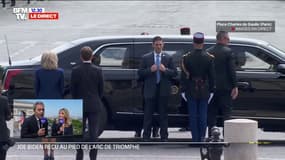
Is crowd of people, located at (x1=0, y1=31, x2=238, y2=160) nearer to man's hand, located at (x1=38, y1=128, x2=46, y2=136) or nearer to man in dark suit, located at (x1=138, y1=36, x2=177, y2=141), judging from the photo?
man in dark suit, located at (x1=138, y1=36, x2=177, y2=141)

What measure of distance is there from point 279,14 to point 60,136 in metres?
37.0

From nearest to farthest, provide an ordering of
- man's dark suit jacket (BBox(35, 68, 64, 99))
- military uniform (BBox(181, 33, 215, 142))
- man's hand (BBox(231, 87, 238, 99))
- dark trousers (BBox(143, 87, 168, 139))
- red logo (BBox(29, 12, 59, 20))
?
man's dark suit jacket (BBox(35, 68, 64, 99)) < military uniform (BBox(181, 33, 215, 142)) < man's hand (BBox(231, 87, 238, 99)) < dark trousers (BBox(143, 87, 168, 139)) < red logo (BBox(29, 12, 59, 20))

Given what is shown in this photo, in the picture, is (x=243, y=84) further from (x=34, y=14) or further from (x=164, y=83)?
(x=34, y=14)

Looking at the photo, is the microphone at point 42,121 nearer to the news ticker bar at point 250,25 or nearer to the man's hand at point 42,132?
the man's hand at point 42,132

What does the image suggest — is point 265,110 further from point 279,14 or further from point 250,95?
point 279,14

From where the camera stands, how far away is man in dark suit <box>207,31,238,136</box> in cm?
1448

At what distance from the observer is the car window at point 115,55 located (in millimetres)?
14969

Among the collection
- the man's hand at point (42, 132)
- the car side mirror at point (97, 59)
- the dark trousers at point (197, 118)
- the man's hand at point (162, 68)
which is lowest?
the dark trousers at point (197, 118)

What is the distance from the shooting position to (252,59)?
49.3ft

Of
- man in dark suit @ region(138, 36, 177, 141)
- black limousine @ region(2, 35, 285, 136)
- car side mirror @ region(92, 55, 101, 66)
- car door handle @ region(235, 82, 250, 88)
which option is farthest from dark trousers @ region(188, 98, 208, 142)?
car side mirror @ region(92, 55, 101, 66)

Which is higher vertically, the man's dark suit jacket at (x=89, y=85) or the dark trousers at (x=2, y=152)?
the man's dark suit jacket at (x=89, y=85)

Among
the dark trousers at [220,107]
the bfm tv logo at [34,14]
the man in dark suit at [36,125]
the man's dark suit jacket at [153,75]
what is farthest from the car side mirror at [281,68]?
the bfm tv logo at [34,14]

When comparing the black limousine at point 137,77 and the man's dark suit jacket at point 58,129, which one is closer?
the man's dark suit jacket at point 58,129

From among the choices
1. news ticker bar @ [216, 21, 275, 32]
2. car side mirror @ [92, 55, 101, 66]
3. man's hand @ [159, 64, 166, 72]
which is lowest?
news ticker bar @ [216, 21, 275, 32]
